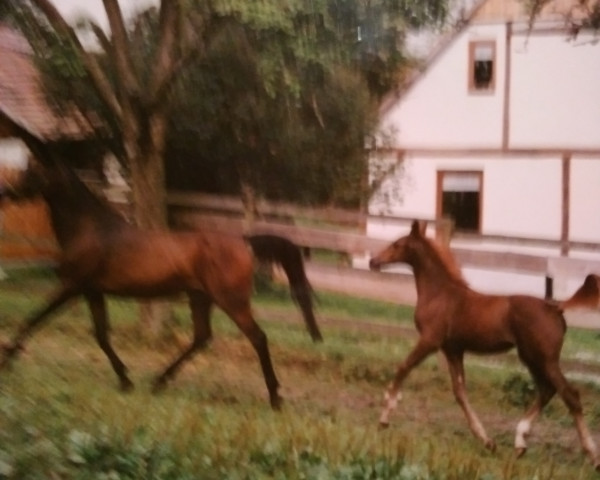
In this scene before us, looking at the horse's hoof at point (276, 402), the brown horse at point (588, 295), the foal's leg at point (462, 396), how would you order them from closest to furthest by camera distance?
the brown horse at point (588, 295) < the foal's leg at point (462, 396) < the horse's hoof at point (276, 402)

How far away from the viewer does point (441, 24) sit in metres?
2.05

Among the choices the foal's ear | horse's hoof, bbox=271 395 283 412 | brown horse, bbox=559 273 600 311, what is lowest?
horse's hoof, bbox=271 395 283 412

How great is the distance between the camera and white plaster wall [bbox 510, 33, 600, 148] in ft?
6.36

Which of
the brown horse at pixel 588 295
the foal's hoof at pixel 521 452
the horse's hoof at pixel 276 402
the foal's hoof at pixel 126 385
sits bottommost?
the foal's hoof at pixel 521 452

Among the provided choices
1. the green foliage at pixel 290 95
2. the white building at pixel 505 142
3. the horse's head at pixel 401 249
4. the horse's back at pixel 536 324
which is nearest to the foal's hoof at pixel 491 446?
the horse's back at pixel 536 324

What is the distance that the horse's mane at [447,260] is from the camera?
2.03m

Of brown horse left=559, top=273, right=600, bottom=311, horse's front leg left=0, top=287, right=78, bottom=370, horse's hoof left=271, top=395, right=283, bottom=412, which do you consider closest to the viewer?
brown horse left=559, top=273, right=600, bottom=311

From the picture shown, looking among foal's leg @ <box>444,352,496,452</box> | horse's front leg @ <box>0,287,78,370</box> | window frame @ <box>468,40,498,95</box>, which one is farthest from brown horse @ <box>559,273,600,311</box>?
horse's front leg @ <box>0,287,78,370</box>

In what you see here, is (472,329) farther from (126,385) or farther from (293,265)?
(126,385)

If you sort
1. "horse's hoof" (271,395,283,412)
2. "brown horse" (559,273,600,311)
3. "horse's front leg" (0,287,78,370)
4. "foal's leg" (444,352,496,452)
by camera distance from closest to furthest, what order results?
1. "brown horse" (559,273,600,311)
2. "foal's leg" (444,352,496,452)
3. "horse's hoof" (271,395,283,412)
4. "horse's front leg" (0,287,78,370)

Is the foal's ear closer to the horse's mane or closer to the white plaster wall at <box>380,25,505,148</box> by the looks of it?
the horse's mane

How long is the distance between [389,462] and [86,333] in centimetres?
79

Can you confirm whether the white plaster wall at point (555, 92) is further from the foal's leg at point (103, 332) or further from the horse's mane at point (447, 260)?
the foal's leg at point (103, 332)

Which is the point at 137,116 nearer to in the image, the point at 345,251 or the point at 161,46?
the point at 161,46
